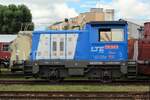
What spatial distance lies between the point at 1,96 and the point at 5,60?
22.6 metres

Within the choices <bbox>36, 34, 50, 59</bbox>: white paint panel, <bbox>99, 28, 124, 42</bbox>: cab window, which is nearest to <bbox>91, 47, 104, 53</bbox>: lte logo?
<bbox>99, 28, 124, 42</bbox>: cab window

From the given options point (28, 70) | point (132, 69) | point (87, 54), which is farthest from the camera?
point (28, 70)

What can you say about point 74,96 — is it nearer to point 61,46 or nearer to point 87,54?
point 87,54

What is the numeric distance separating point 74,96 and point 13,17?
233ft

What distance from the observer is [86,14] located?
5497 cm

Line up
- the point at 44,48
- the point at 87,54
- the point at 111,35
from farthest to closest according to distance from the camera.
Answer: the point at 44,48 < the point at 87,54 < the point at 111,35

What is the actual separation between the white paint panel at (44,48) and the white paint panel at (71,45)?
45.5 inches

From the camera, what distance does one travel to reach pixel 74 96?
50.8 ft

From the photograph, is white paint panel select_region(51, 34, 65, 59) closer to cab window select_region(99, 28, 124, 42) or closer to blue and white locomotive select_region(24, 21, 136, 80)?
blue and white locomotive select_region(24, 21, 136, 80)

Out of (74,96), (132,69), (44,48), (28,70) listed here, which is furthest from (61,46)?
(74,96)

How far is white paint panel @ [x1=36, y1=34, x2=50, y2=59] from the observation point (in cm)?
2330

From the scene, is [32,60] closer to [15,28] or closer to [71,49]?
[71,49]

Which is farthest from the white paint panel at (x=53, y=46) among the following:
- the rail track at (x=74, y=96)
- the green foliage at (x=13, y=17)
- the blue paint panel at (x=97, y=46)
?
the green foliage at (x=13, y=17)

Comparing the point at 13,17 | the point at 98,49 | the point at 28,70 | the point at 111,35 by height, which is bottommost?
the point at 28,70
